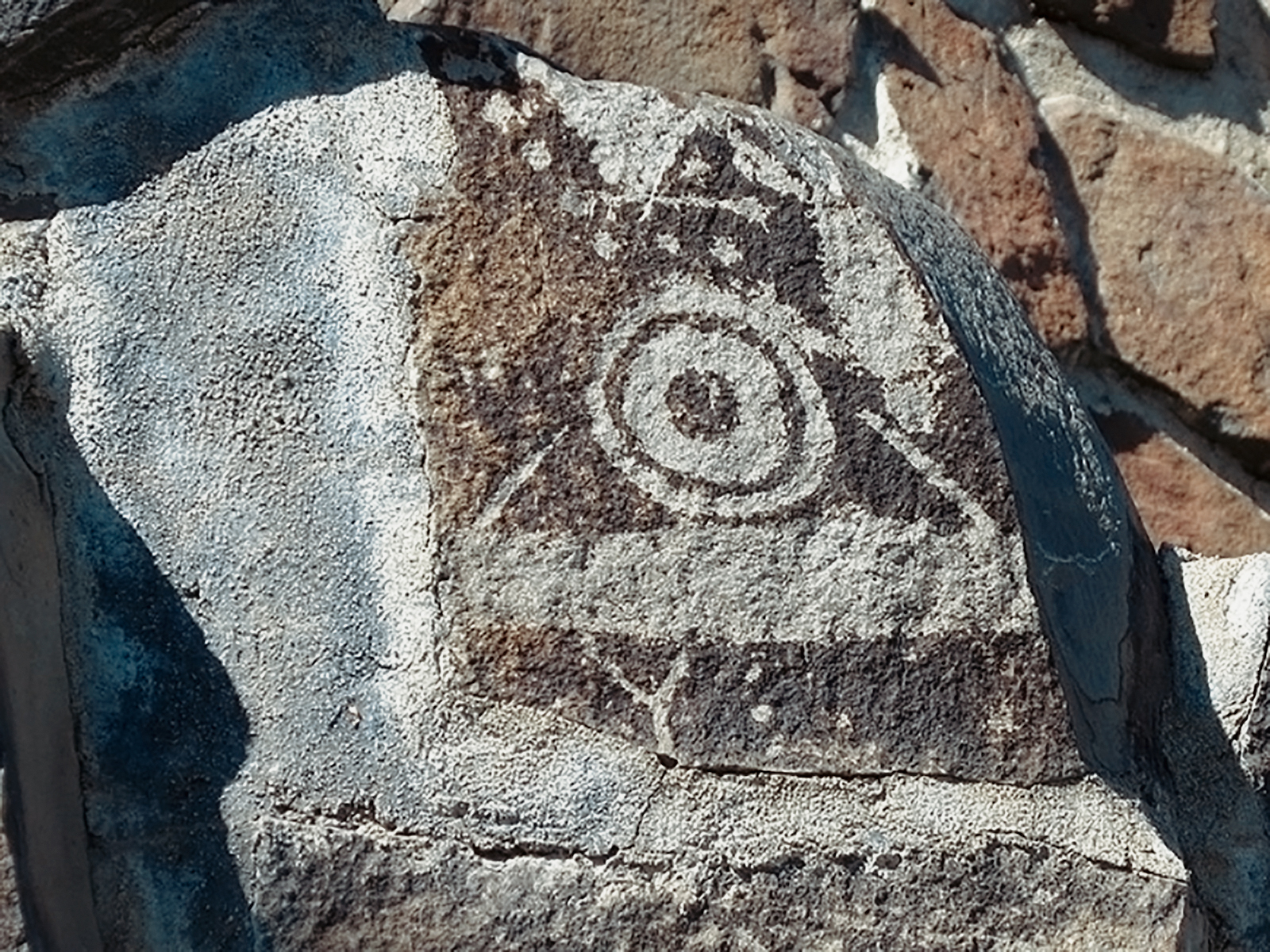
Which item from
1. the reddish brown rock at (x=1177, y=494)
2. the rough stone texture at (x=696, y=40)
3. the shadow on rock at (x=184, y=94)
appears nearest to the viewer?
the shadow on rock at (x=184, y=94)

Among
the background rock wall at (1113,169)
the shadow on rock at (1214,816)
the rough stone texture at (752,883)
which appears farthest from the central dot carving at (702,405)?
the background rock wall at (1113,169)

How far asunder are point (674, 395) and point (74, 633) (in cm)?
26

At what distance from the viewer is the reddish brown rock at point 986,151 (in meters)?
1.11

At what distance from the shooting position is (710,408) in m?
0.77

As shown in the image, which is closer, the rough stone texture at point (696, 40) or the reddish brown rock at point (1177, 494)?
the rough stone texture at point (696, 40)

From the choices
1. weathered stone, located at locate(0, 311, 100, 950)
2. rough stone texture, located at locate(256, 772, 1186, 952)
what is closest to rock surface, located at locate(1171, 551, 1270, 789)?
rough stone texture, located at locate(256, 772, 1186, 952)

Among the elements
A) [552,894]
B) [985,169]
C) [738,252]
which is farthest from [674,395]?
[985,169]

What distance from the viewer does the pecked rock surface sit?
75 cm

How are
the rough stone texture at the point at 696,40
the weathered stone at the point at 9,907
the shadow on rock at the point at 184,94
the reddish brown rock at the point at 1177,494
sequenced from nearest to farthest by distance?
the weathered stone at the point at 9,907
the shadow on rock at the point at 184,94
the rough stone texture at the point at 696,40
the reddish brown rock at the point at 1177,494

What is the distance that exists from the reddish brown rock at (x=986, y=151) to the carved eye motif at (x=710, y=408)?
37cm

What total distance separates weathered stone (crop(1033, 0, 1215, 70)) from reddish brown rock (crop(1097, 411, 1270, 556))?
0.74ft

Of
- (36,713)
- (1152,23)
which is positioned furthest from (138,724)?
(1152,23)

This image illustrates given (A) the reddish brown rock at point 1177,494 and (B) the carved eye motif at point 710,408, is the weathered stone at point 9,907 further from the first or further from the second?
(A) the reddish brown rock at point 1177,494

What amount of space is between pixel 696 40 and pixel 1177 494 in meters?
0.40
